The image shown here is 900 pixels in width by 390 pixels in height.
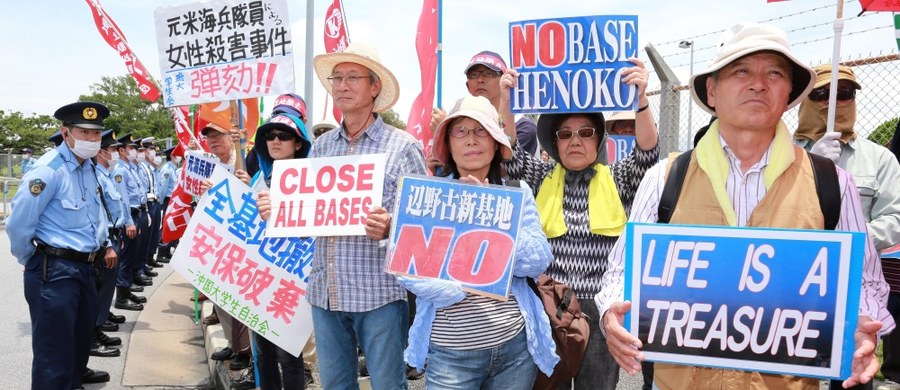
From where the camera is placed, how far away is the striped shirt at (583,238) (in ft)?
9.10

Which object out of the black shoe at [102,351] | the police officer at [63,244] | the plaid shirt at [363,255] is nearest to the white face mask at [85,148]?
the police officer at [63,244]

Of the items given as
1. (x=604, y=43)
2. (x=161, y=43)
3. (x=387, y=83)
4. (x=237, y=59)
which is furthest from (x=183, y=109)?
(x=604, y=43)

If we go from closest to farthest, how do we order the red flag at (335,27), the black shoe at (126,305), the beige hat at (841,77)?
the beige hat at (841,77) → the red flag at (335,27) → the black shoe at (126,305)

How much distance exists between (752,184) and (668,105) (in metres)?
3.54

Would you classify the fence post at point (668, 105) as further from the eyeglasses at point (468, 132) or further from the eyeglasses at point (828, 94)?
the eyeglasses at point (468, 132)

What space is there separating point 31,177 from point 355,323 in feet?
9.89

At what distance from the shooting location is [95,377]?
17.2ft

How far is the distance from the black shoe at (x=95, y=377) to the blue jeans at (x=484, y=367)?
4.11 meters

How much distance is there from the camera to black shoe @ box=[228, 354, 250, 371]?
4.92 meters

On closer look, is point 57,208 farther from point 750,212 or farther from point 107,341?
point 750,212

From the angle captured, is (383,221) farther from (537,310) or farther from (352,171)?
(537,310)

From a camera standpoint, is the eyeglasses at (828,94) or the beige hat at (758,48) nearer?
the beige hat at (758,48)

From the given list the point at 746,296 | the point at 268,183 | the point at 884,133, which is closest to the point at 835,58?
the point at 746,296

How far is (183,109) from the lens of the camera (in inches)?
335
